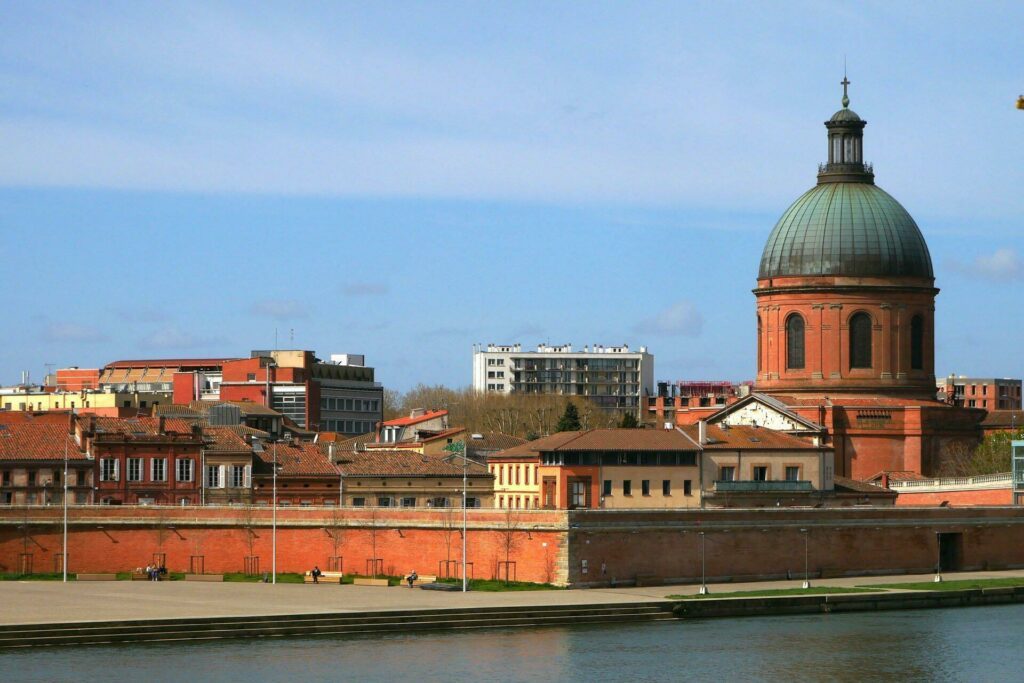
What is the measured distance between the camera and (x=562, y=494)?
3103 inches

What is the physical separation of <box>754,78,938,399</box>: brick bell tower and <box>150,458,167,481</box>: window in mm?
27770

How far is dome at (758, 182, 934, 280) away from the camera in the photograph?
307 feet

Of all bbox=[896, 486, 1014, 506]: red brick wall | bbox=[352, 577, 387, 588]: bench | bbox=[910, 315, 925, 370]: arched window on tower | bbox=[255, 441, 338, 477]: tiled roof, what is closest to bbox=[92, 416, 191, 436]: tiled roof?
bbox=[255, 441, 338, 477]: tiled roof

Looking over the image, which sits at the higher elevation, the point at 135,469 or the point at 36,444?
the point at 36,444

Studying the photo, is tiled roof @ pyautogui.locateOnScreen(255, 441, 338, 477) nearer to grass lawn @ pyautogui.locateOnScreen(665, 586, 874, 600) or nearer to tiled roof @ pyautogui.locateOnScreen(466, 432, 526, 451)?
tiled roof @ pyautogui.locateOnScreen(466, 432, 526, 451)

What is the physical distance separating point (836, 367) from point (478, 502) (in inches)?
722

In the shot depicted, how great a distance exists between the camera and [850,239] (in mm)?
93688

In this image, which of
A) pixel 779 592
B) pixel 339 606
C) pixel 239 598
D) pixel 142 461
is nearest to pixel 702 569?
pixel 779 592

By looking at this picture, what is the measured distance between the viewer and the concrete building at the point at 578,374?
194375mm

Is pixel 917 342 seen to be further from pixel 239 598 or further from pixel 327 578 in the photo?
pixel 239 598

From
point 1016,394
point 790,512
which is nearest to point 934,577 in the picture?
point 790,512

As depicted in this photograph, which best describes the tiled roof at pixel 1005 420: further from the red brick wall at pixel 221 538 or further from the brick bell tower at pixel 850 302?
the red brick wall at pixel 221 538

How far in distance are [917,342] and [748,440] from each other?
14.3 metres

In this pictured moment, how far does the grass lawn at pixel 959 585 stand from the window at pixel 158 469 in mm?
27753
